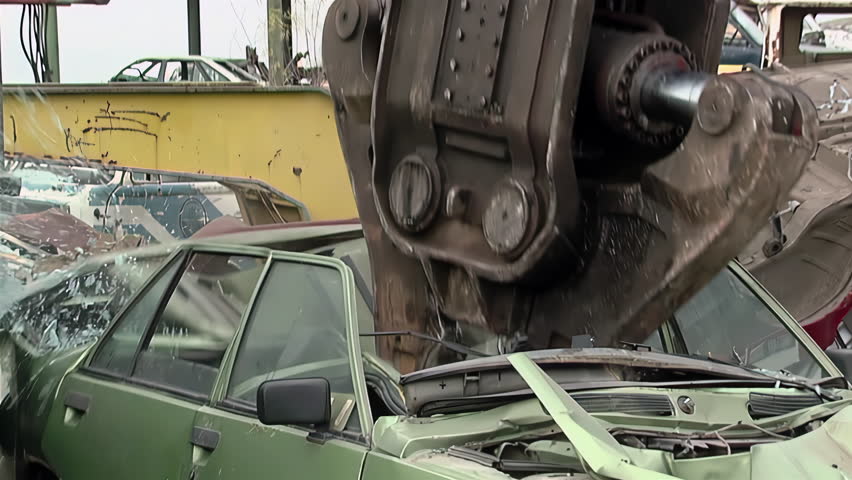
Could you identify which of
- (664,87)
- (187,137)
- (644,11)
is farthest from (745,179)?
(187,137)

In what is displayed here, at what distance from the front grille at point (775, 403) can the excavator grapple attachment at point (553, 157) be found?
42 cm

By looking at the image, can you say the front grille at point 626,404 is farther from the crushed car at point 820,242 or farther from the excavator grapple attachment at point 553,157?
the crushed car at point 820,242

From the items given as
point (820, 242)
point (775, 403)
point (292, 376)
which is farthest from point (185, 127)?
point (775, 403)

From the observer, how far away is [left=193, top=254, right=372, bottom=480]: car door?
295 centimetres

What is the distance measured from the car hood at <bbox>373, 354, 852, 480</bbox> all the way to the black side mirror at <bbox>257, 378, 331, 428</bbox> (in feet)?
0.60

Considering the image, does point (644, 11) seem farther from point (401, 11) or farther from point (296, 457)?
point (296, 457)

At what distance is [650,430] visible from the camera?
108 inches

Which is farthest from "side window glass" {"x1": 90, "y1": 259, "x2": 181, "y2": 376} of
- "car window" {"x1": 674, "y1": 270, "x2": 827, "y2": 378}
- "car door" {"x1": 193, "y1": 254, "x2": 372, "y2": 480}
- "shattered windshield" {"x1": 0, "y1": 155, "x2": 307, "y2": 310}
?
"shattered windshield" {"x1": 0, "y1": 155, "x2": 307, "y2": 310}

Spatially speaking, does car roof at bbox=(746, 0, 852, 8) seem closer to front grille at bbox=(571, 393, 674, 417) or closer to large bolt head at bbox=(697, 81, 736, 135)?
large bolt head at bbox=(697, 81, 736, 135)

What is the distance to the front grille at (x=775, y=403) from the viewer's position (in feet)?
10.2

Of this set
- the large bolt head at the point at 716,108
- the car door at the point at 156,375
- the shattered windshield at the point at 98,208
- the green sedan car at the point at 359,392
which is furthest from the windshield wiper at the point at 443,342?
the shattered windshield at the point at 98,208

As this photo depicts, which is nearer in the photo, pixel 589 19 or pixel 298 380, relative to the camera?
pixel 298 380

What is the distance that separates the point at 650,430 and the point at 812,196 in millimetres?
4686

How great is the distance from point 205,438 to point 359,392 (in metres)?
0.65
